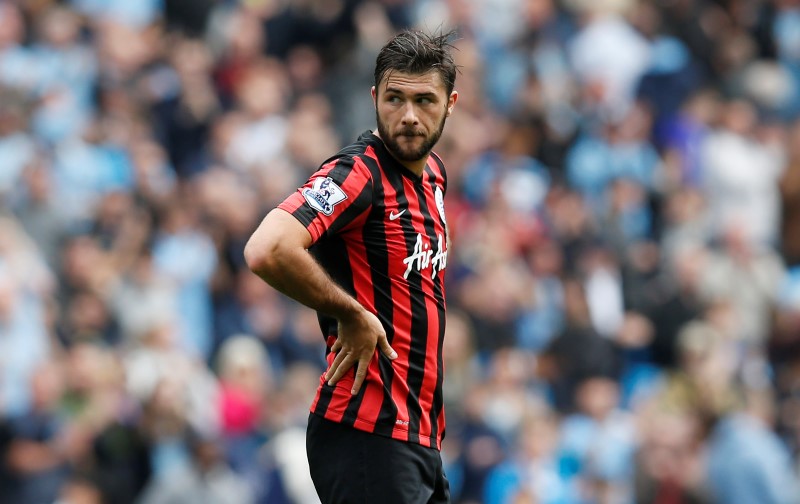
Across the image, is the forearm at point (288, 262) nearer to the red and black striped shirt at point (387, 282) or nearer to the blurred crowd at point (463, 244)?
the red and black striped shirt at point (387, 282)

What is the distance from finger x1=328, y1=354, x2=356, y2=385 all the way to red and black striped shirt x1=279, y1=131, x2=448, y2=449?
0.03 meters

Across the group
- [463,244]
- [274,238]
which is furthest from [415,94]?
[463,244]

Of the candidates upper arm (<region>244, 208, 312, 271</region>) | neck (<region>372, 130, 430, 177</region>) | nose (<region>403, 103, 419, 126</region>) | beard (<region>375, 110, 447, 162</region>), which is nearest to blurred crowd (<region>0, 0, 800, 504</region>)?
neck (<region>372, 130, 430, 177</region>)

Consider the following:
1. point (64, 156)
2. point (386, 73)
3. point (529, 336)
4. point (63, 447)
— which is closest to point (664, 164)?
point (529, 336)

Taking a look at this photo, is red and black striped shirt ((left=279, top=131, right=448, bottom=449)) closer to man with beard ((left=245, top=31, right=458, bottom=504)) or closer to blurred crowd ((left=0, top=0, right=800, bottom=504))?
man with beard ((left=245, top=31, right=458, bottom=504))

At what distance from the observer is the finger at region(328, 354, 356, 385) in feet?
15.9

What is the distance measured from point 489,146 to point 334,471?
9.33 meters

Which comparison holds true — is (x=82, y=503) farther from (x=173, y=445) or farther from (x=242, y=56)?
(x=242, y=56)

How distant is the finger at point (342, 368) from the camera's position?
15.9 feet

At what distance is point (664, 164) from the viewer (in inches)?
571

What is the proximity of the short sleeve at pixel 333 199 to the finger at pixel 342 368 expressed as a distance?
1.48 feet

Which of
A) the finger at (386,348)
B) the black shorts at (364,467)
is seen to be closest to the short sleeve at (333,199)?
the finger at (386,348)

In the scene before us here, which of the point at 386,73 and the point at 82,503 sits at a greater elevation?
the point at 386,73

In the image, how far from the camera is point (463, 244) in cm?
1267
